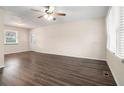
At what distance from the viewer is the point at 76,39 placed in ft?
19.3

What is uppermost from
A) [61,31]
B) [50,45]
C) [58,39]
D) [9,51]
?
[61,31]

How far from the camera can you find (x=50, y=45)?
289 inches

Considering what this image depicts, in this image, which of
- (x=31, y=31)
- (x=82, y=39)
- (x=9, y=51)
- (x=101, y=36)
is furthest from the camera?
(x=31, y=31)

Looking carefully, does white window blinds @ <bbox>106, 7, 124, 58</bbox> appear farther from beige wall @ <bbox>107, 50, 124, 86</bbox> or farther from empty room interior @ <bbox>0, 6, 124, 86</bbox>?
empty room interior @ <bbox>0, 6, 124, 86</bbox>

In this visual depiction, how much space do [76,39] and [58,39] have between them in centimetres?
152

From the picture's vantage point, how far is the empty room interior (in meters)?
3.47

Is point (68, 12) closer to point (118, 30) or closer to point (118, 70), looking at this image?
point (118, 30)

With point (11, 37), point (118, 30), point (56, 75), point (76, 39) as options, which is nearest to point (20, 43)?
point (11, 37)

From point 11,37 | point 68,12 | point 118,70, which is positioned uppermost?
point 68,12

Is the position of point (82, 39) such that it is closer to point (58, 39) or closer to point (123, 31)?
point (58, 39)

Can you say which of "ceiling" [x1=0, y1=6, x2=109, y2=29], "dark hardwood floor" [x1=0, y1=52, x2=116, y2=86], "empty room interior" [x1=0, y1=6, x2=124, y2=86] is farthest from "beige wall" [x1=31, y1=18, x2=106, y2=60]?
"dark hardwood floor" [x1=0, y1=52, x2=116, y2=86]

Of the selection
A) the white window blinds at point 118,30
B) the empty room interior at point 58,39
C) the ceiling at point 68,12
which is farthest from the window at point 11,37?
the white window blinds at point 118,30

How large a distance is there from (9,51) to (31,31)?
2.81 meters
